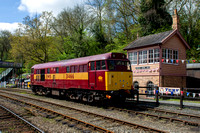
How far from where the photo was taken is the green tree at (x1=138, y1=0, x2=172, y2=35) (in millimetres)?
29406

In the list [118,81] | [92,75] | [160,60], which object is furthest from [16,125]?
[160,60]

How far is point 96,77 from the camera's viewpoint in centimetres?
1243

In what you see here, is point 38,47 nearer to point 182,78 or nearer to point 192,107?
point 182,78

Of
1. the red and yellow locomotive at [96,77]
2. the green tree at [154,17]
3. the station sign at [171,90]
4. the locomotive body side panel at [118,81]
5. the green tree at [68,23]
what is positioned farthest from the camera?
the green tree at [68,23]

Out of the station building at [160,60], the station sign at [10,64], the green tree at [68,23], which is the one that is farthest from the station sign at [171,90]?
the station sign at [10,64]

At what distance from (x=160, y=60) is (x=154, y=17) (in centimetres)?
1268

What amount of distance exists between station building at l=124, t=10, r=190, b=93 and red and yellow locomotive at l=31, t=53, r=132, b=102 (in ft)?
24.8

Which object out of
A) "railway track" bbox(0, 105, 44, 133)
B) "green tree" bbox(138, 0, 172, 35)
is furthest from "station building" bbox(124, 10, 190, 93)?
"railway track" bbox(0, 105, 44, 133)

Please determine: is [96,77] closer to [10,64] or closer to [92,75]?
[92,75]

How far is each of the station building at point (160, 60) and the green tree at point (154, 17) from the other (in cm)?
753

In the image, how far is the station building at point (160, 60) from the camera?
19.6 metres

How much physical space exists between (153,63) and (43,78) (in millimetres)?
11485

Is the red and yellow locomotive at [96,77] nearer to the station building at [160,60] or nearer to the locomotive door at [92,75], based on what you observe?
the locomotive door at [92,75]

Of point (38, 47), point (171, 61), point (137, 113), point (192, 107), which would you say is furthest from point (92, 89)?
point (38, 47)
